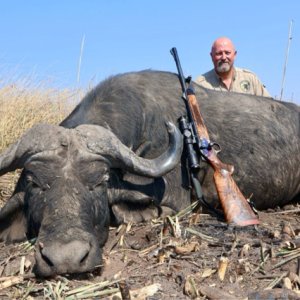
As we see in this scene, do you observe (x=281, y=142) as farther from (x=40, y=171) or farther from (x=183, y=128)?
(x=40, y=171)

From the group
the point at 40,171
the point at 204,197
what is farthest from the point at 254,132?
the point at 40,171

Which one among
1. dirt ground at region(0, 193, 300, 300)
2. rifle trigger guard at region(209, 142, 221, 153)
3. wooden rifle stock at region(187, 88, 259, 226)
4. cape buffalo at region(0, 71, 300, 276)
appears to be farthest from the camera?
rifle trigger guard at region(209, 142, 221, 153)

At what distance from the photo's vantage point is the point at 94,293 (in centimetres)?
375

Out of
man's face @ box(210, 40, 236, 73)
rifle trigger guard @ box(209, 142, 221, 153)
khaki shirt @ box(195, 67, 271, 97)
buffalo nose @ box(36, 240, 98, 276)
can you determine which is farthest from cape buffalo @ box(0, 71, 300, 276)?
man's face @ box(210, 40, 236, 73)

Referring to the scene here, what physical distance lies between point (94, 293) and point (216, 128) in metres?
3.12

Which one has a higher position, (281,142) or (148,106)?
(148,106)

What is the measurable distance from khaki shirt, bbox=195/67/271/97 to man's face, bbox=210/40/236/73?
0.58 feet

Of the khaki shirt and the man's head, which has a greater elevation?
the man's head

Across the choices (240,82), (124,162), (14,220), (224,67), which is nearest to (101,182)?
(124,162)

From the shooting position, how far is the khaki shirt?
9.46m

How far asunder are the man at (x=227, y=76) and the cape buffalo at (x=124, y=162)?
1.95 m

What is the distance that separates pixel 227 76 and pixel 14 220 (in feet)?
16.8

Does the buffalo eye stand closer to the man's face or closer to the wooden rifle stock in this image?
the wooden rifle stock

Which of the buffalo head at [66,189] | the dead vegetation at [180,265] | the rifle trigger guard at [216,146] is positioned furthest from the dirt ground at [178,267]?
the rifle trigger guard at [216,146]
